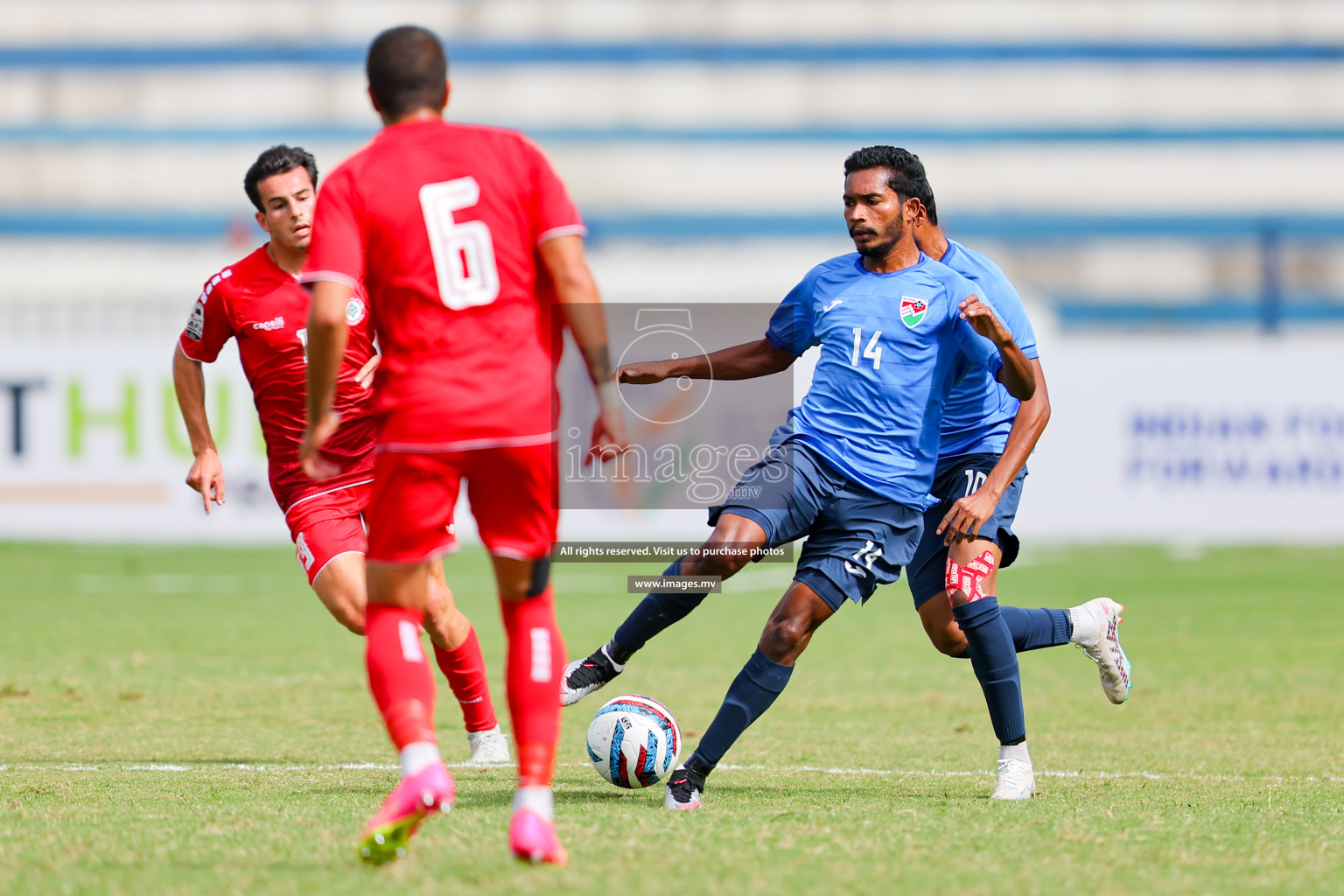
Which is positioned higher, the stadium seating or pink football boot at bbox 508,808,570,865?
the stadium seating

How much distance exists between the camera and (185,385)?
655cm

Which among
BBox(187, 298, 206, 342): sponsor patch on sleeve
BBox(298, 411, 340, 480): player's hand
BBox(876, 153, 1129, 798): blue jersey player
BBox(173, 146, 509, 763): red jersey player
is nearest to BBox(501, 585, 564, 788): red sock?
BBox(298, 411, 340, 480): player's hand

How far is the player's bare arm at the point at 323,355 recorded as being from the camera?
409 cm

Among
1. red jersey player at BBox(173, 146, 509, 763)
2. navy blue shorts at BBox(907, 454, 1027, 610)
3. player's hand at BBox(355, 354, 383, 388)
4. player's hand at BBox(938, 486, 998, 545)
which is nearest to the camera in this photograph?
player's hand at BBox(938, 486, 998, 545)

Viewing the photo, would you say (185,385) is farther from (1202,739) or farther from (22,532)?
(22,532)

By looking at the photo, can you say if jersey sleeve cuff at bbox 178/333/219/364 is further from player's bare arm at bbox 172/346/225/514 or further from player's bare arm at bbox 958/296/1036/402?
player's bare arm at bbox 958/296/1036/402

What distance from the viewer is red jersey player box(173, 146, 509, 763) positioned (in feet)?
20.7

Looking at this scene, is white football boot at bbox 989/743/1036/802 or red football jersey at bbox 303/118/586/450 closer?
red football jersey at bbox 303/118/586/450

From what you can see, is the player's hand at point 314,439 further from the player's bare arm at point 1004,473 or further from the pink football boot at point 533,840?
the player's bare arm at point 1004,473

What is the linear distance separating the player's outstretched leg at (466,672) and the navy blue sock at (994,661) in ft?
6.58

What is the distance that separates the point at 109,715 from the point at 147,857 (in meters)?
3.76

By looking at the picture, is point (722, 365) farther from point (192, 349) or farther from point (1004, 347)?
Result: point (192, 349)

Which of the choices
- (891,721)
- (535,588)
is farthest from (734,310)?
(535,588)

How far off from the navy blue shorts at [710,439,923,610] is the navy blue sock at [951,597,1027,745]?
0.35m
